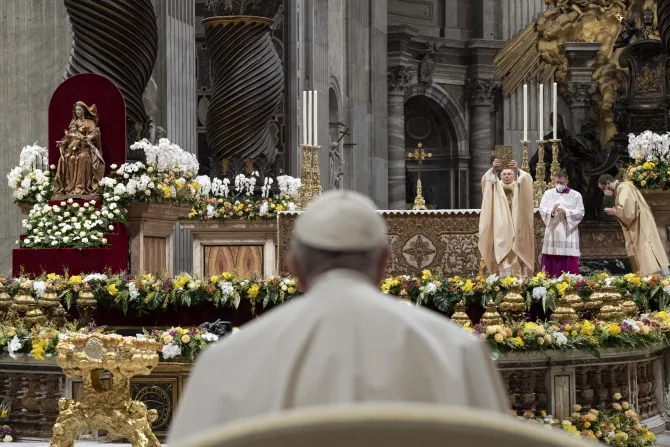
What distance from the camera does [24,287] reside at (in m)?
10.6

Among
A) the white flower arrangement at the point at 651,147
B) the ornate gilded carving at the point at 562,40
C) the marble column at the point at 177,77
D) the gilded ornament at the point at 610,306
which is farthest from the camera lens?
the ornate gilded carving at the point at 562,40

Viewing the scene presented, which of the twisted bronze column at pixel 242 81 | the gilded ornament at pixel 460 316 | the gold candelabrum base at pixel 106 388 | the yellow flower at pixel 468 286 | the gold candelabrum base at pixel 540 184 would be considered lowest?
the gold candelabrum base at pixel 106 388

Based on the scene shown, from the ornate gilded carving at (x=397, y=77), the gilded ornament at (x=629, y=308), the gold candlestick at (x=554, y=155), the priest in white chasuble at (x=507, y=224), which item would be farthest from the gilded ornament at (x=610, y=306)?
the ornate gilded carving at (x=397, y=77)

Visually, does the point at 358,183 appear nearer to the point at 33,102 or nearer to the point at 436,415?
the point at 33,102

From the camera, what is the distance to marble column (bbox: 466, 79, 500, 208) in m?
37.1

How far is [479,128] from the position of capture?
37.4 meters

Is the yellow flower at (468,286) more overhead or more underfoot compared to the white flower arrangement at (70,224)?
more underfoot

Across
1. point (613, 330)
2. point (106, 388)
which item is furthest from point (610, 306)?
point (106, 388)

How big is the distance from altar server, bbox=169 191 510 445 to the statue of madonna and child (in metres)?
12.1

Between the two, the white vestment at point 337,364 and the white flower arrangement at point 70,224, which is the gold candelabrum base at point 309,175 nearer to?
the white flower arrangement at point 70,224

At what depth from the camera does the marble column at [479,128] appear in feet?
122

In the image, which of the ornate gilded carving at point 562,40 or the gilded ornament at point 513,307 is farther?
the ornate gilded carving at point 562,40

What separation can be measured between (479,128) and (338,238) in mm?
35295

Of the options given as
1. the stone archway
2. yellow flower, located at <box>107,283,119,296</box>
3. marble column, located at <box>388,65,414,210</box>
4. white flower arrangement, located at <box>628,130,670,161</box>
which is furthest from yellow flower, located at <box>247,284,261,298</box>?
the stone archway
